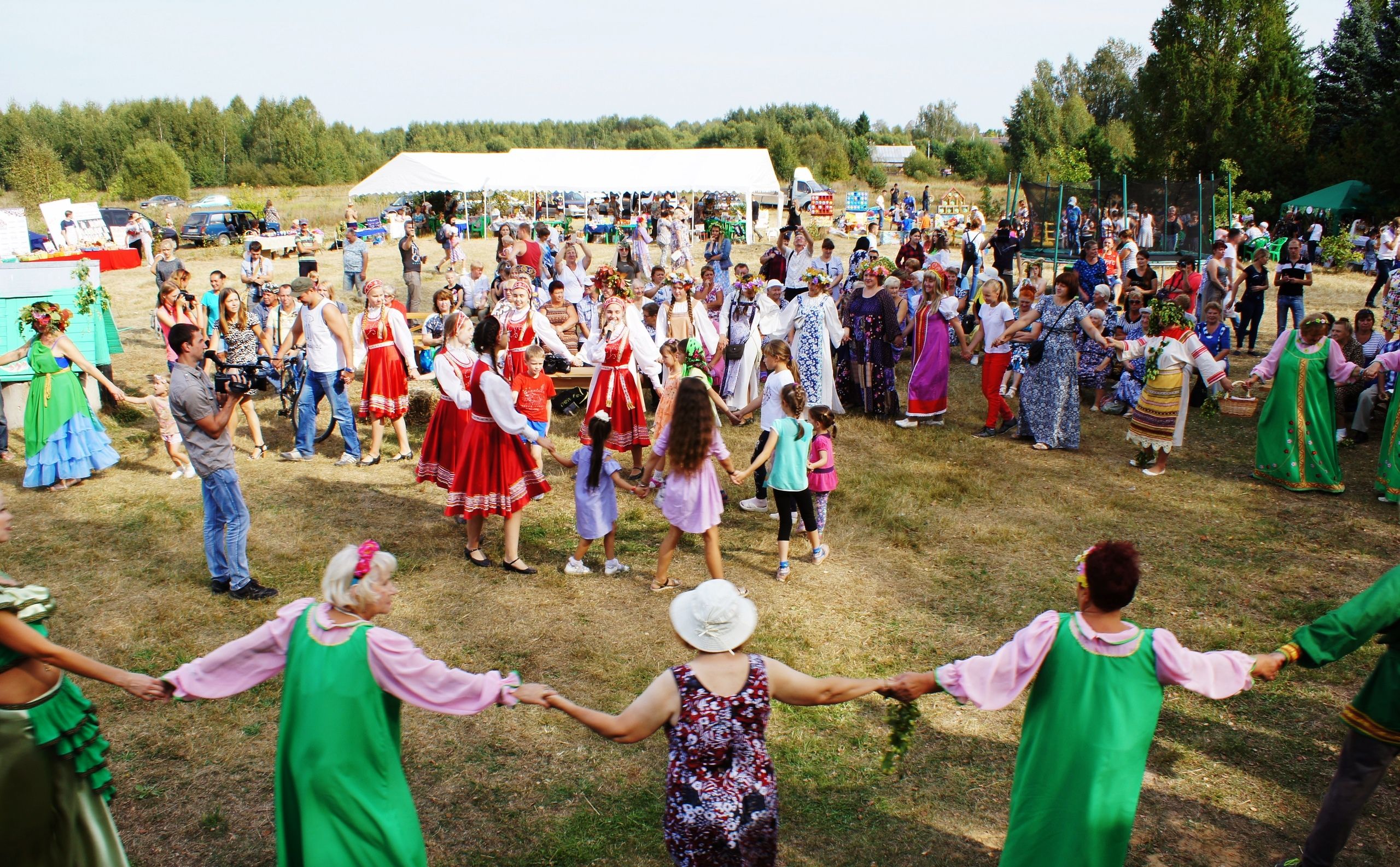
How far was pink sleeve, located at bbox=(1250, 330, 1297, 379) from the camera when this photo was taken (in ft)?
27.3

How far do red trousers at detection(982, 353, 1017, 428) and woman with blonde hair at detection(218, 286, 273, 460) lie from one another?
8028mm

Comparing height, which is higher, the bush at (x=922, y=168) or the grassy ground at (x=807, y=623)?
the bush at (x=922, y=168)

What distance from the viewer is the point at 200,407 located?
591 cm

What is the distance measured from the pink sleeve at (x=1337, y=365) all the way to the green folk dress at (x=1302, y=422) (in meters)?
0.02

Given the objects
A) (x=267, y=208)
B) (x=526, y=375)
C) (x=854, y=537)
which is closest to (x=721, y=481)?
(x=854, y=537)

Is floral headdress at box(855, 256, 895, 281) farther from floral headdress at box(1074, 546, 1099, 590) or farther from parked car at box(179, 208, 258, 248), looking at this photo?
parked car at box(179, 208, 258, 248)

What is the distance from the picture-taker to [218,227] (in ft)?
97.1

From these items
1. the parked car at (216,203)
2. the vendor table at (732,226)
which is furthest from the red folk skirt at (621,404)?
the parked car at (216,203)

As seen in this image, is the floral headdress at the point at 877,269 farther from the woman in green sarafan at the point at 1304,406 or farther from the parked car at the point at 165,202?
the parked car at the point at 165,202

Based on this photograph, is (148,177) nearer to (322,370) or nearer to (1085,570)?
(322,370)

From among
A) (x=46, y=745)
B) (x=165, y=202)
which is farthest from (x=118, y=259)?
(x=46, y=745)

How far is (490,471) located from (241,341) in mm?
4977

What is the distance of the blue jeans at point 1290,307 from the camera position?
1327 cm

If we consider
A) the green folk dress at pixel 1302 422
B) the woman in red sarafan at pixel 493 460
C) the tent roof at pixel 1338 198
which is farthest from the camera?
the tent roof at pixel 1338 198
